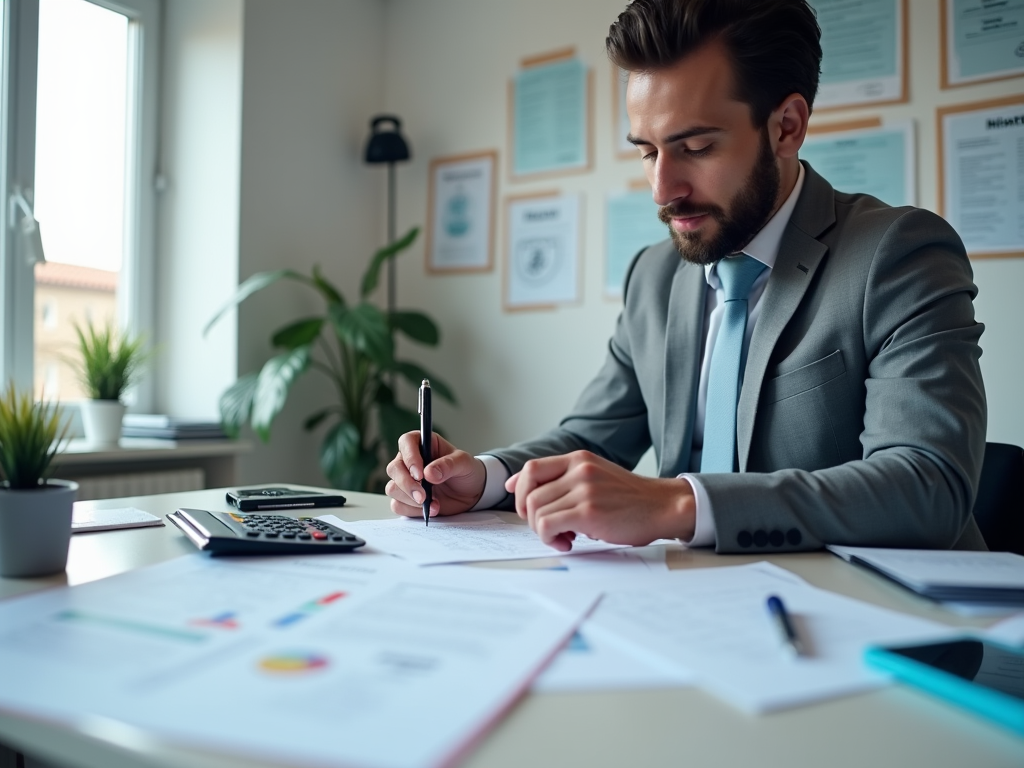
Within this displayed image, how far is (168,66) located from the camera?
2.82 metres

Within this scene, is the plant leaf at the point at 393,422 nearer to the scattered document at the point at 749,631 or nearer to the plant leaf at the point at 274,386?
the plant leaf at the point at 274,386

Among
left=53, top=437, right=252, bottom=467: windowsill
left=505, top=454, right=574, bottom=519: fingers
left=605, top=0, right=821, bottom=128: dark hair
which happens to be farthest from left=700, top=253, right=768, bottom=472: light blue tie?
left=53, top=437, right=252, bottom=467: windowsill

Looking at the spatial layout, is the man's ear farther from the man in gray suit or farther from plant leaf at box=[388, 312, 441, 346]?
plant leaf at box=[388, 312, 441, 346]

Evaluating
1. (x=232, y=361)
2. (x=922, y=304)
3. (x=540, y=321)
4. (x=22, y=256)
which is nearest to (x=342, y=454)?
(x=232, y=361)

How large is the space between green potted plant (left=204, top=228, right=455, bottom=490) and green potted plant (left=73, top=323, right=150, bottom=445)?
0.29 m

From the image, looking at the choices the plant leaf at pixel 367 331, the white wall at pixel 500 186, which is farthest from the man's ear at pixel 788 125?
the plant leaf at pixel 367 331

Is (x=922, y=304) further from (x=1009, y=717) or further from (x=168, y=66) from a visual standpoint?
(x=168, y=66)

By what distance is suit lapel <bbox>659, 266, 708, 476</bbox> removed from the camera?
141 centimetres

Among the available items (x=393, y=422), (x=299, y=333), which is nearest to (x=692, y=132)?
(x=393, y=422)

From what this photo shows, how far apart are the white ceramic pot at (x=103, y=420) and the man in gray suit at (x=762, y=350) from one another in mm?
1499

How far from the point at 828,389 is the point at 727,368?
0.16m

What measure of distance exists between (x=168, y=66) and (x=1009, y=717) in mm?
3112

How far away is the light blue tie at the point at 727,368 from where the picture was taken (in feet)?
4.24

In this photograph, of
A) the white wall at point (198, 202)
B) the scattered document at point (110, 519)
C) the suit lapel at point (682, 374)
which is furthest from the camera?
the white wall at point (198, 202)
